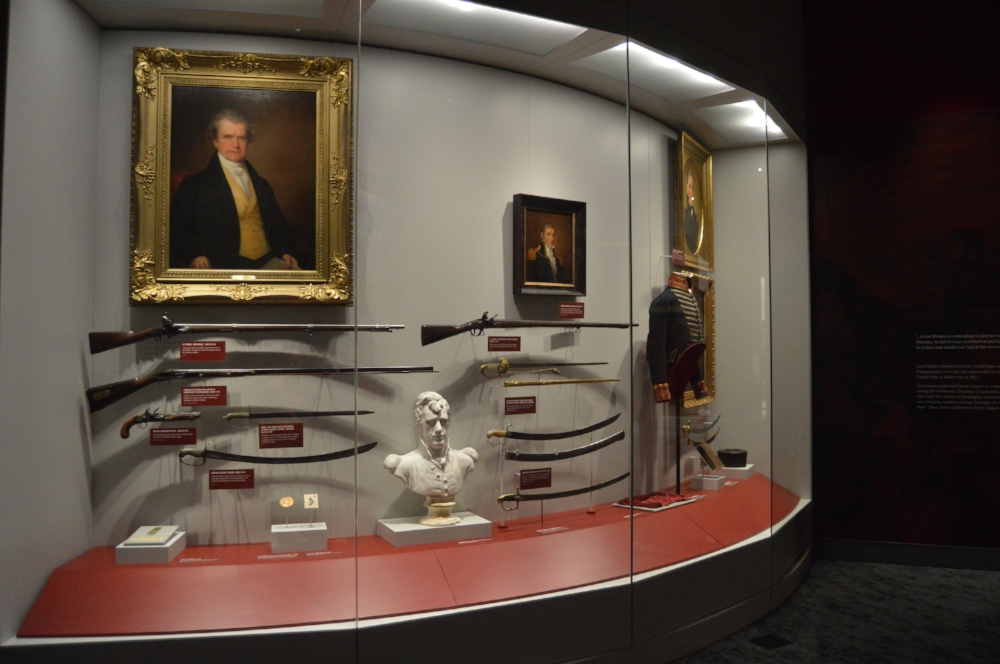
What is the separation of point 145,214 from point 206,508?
1.27 metres

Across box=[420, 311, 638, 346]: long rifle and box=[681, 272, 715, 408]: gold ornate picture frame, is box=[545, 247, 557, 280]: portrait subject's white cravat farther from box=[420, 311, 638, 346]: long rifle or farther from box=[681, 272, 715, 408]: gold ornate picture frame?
box=[681, 272, 715, 408]: gold ornate picture frame

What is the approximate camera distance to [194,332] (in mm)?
3104

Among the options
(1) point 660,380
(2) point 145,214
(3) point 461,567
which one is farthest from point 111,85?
(1) point 660,380

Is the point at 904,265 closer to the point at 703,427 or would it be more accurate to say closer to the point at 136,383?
the point at 703,427

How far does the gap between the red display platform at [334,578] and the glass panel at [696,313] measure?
259mm

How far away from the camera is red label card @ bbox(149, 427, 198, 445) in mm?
3076

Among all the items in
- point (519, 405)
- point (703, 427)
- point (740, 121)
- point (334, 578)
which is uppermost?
point (740, 121)

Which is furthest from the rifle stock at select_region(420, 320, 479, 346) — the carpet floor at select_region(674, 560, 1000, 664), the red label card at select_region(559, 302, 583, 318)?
the carpet floor at select_region(674, 560, 1000, 664)

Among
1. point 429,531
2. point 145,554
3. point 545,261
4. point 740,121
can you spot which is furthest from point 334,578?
point 740,121

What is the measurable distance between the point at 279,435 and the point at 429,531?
0.79 meters

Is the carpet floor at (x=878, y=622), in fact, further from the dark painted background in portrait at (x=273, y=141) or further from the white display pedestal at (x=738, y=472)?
the dark painted background in portrait at (x=273, y=141)

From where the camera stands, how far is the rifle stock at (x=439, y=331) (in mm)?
3289

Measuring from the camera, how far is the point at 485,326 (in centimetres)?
346

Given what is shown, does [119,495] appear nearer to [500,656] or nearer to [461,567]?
[461,567]
